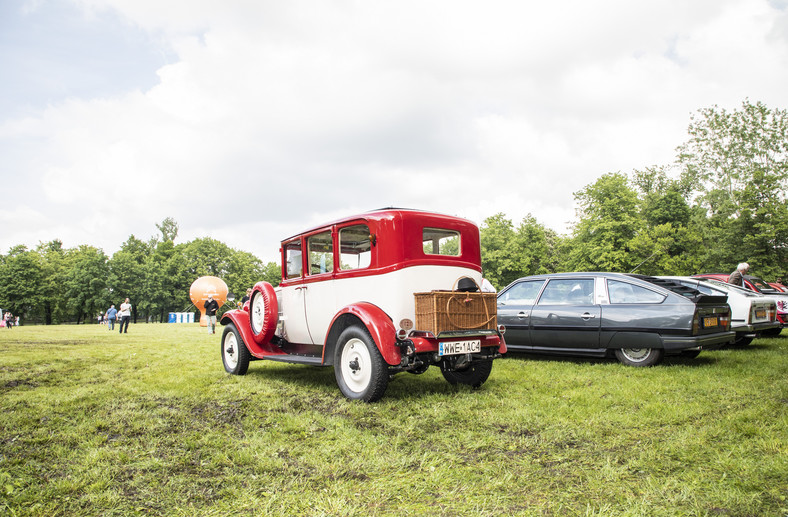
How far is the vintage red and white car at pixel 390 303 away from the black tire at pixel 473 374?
13 millimetres

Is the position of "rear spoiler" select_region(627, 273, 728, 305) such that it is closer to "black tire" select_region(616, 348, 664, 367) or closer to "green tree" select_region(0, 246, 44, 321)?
"black tire" select_region(616, 348, 664, 367)

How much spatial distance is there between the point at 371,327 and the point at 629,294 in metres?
4.71

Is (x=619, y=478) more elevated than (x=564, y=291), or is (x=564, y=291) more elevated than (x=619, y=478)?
(x=564, y=291)

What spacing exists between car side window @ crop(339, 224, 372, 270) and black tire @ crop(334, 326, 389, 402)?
900 millimetres

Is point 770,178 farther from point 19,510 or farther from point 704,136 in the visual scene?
point 19,510

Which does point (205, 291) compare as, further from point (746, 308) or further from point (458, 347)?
point (458, 347)

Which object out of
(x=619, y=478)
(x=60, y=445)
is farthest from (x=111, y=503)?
(x=619, y=478)

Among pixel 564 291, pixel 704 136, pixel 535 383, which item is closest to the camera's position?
pixel 535 383

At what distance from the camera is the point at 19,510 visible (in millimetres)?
2711

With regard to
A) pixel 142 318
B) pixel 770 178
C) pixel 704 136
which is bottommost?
pixel 142 318

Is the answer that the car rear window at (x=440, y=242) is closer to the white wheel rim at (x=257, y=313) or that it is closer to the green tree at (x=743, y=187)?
the white wheel rim at (x=257, y=313)

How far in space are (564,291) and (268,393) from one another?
526 cm

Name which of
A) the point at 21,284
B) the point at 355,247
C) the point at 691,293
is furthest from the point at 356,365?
the point at 21,284

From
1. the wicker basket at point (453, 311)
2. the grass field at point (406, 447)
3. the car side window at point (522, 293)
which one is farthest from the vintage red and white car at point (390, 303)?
the car side window at point (522, 293)
